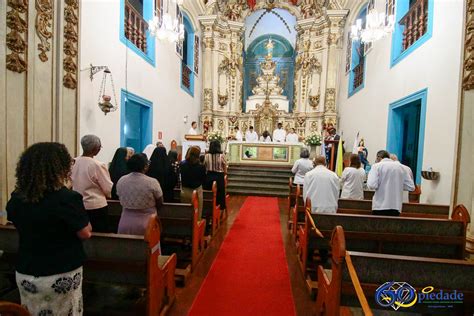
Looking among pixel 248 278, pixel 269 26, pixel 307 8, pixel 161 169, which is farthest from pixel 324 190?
pixel 269 26

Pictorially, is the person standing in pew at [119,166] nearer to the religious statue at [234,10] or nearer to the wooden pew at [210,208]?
the wooden pew at [210,208]

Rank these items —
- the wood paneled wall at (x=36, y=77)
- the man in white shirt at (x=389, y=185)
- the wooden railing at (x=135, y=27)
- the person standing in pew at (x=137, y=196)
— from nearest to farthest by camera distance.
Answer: the person standing in pew at (x=137, y=196)
the wood paneled wall at (x=36, y=77)
the man in white shirt at (x=389, y=185)
the wooden railing at (x=135, y=27)

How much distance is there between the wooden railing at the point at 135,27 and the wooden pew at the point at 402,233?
6.63 metres

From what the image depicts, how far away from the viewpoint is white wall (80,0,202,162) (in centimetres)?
559

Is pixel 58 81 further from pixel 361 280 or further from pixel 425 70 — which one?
pixel 425 70

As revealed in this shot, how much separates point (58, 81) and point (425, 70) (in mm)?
6866

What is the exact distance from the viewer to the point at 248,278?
3.62 m

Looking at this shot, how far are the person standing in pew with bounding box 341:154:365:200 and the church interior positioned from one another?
4 centimetres

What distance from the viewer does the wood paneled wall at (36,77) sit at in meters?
3.55

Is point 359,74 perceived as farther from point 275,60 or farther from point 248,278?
point 248,278

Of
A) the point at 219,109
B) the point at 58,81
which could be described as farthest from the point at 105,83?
the point at 219,109

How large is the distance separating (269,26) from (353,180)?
14190mm

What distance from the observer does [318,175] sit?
164 inches

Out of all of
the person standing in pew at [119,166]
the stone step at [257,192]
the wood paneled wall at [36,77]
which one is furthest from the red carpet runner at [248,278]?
the stone step at [257,192]
